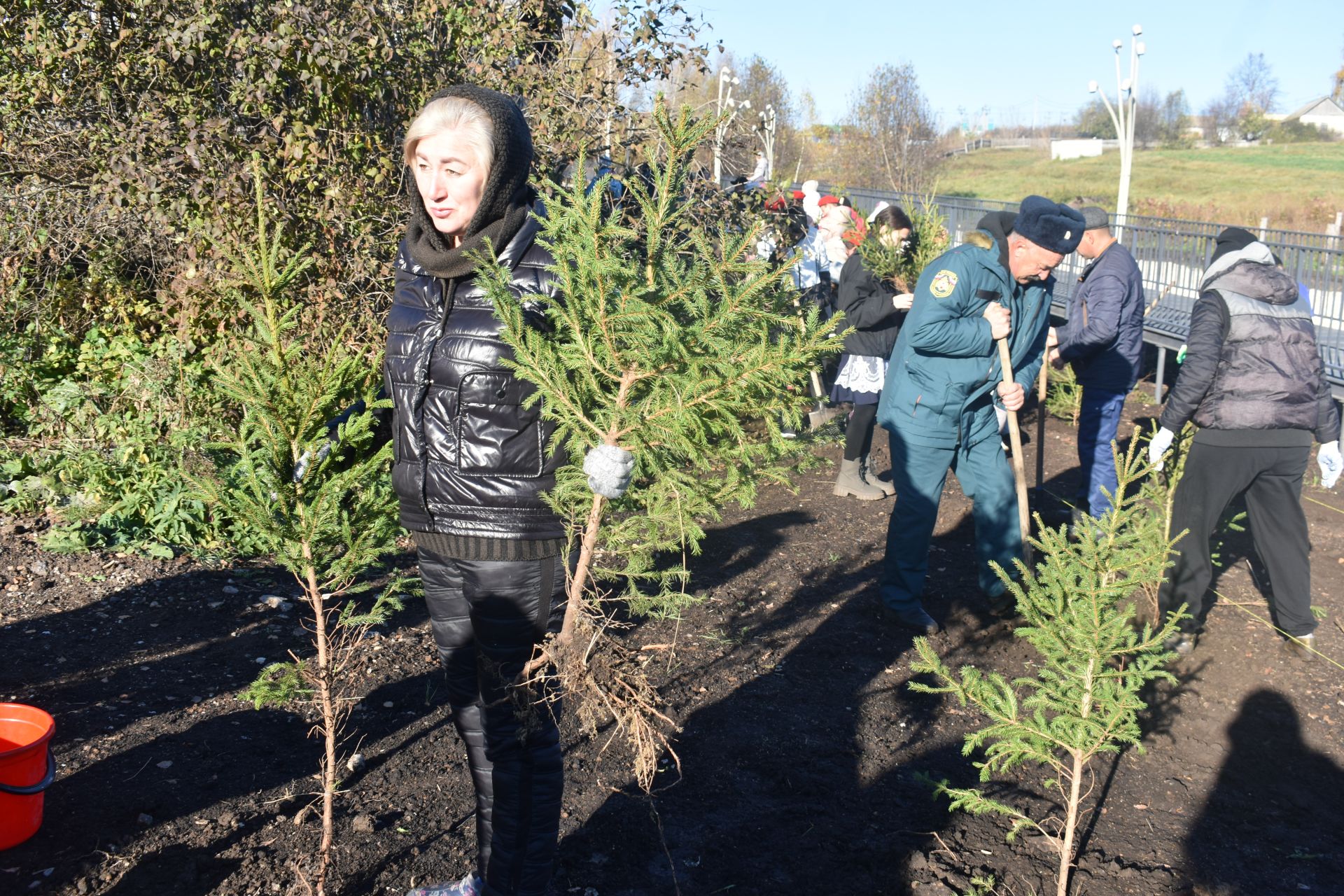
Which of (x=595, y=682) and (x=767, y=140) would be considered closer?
(x=595, y=682)

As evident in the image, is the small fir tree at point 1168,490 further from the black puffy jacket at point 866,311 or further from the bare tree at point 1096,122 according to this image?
the bare tree at point 1096,122

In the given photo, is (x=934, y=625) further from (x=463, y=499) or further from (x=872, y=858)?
(x=463, y=499)

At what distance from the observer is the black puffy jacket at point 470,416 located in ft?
7.61

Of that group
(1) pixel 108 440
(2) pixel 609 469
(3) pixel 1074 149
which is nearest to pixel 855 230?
(1) pixel 108 440

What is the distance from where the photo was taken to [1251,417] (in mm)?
4492

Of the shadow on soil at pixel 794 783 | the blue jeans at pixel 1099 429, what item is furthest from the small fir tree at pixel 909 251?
the shadow on soil at pixel 794 783

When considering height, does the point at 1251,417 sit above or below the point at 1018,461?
above

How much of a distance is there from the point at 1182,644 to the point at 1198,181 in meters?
41.4

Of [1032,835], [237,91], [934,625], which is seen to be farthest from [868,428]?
[237,91]

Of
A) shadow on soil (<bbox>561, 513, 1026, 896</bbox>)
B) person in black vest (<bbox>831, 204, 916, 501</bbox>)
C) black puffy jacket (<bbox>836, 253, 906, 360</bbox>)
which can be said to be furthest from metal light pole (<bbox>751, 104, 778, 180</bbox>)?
shadow on soil (<bbox>561, 513, 1026, 896</bbox>)

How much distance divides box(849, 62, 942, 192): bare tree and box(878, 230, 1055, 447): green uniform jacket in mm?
23238

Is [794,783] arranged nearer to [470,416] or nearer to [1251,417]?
[470,416]

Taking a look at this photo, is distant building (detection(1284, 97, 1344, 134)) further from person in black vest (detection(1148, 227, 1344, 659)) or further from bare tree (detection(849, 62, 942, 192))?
person in black vest (detection(1148, 227, 1344, 659))

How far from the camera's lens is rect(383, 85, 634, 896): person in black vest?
2.31 m
